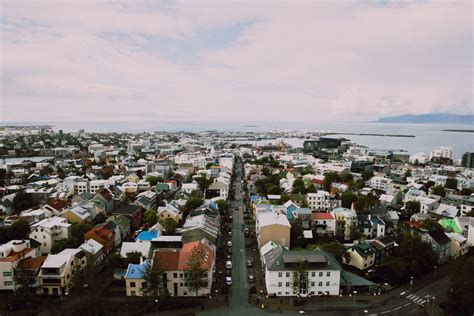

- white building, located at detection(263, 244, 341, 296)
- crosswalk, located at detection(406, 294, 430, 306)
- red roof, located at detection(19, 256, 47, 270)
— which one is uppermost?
red roof, located at detection(19, 256, 47, 270)

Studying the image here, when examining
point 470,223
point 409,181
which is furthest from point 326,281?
point 409,181

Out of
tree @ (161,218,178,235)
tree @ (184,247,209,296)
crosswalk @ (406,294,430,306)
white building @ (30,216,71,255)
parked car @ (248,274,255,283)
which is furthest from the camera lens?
tree @ (161,218,178,235)

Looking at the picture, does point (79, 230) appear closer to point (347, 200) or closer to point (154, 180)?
point (154, 180)

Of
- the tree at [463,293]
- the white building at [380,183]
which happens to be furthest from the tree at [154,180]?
the tree at [463,293]

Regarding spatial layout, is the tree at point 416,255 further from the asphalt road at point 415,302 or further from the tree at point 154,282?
the tree at point 154,282

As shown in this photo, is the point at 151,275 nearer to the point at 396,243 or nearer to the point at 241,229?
the point at 241,229

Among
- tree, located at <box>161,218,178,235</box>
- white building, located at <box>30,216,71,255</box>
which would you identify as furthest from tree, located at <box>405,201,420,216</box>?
white building, located at <box>30,216,71,255</box>

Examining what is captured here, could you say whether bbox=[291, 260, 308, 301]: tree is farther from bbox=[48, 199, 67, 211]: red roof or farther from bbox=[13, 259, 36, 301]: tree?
bbox=[48, 199, 67, 211]: red roof

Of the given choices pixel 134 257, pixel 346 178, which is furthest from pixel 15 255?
pixel 346 178
